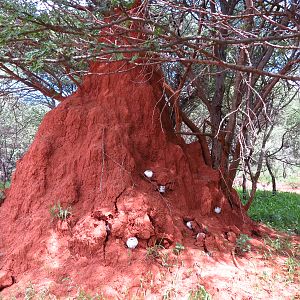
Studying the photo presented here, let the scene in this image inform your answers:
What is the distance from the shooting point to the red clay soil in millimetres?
3131

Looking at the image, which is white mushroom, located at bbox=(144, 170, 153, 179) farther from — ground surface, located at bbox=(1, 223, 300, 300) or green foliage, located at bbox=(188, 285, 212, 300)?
green foliage, located at bbox=(188, 285, 212, 300)

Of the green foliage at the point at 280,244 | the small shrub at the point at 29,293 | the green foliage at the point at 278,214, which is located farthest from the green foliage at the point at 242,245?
the small shrub at the point at 29,293

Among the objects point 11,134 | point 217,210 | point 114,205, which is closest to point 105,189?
point 114,205

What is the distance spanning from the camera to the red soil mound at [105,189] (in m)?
3.29

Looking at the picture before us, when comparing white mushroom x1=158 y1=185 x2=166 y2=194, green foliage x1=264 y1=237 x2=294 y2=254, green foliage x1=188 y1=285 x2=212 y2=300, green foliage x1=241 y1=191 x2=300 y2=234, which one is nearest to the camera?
green foliage x1=188 y1=285 x2=212 y2=300

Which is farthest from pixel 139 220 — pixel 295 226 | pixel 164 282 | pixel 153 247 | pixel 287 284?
pixel 295 226

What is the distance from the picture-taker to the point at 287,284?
10.5 feet

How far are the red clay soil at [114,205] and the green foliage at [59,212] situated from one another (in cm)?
5

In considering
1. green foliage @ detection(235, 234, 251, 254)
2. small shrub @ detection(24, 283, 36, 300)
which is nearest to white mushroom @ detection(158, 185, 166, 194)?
green foliage @ detection(235, 234, 251, 254)

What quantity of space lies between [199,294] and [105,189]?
145cm

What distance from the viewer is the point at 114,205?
3.57 metres

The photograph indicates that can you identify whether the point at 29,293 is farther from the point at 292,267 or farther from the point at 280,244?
the point at 280,244

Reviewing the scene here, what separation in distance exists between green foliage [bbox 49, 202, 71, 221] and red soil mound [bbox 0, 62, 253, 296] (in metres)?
0.05

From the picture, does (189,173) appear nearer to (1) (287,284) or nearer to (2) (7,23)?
(1) (287,284)
